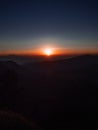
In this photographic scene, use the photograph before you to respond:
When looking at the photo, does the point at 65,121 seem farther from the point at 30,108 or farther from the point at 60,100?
the point at 60,100

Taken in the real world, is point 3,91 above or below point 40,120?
above

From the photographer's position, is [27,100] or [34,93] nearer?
[27,100]

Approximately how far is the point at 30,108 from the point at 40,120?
8.57 metres

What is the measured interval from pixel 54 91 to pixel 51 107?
1892cm

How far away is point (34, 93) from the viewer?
68438 mm

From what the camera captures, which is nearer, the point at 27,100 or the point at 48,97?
the point at 27,100

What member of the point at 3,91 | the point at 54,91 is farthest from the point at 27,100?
the point at 54,91

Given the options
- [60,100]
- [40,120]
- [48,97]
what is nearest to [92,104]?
[60,100]

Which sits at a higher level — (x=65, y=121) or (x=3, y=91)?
(x=3, y=91)

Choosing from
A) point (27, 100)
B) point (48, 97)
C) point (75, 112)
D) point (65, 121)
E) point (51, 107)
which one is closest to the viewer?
point (65, 121)

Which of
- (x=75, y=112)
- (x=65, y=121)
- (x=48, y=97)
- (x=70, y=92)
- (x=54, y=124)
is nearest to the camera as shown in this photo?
(x=54, y=124)

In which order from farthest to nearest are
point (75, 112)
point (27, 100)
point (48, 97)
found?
point (48, 97) < point (27, 100) < point (75, 112)

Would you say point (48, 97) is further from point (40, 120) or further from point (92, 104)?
point (40, 120)

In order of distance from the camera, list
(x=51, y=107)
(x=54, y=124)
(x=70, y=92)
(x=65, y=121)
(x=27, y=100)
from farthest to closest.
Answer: (x=70, y=92) → (x=27, y=100) → (x=51, y=107) → (x=65, y=121) → (x=54, y=124)
